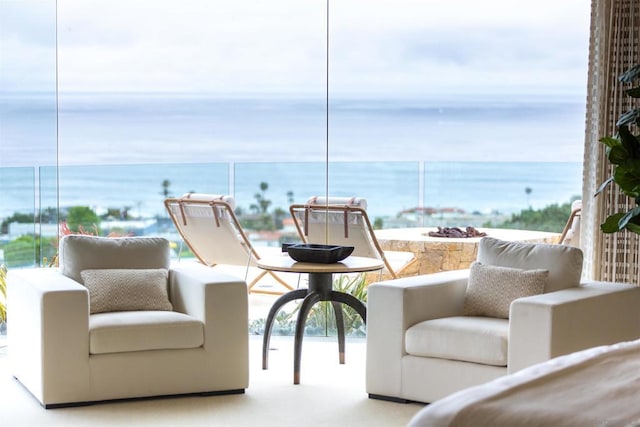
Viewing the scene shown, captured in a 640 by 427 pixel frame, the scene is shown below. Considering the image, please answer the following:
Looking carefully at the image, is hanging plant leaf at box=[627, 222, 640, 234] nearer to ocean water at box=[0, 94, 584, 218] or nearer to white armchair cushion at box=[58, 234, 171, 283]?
ocean water at box=[0, 94, 584, 218]

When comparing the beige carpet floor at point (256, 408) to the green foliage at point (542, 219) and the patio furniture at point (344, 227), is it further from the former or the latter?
the green foliage at point (542, 219)

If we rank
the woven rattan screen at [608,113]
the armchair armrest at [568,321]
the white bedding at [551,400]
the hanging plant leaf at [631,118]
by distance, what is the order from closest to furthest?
1. the white bedding at [551,400]
2. the armchair armrest at [568,321]
3. the hanging plant leaf at [631,118]
4. the woven rattan screen at [608,113]

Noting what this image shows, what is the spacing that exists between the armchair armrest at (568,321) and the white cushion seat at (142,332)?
1549mm

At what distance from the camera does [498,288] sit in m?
5.15

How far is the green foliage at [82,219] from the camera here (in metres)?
7.01

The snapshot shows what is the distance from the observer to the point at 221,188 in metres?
7.02

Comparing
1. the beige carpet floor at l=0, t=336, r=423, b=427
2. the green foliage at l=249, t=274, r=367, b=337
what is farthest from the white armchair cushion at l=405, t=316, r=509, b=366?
the green foliage at l=249, t=274, r=367, b=337

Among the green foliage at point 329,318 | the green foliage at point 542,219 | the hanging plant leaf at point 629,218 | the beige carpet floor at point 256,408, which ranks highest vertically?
the hanging plant leaf at point 629,218

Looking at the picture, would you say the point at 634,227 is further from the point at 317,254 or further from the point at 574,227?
the point at 317,254

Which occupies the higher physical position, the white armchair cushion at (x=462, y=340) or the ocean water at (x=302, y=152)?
the ocean water at (x=302, y=152)

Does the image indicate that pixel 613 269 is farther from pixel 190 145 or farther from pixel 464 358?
pixel 190 145

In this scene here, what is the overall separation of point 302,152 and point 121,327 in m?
2.36

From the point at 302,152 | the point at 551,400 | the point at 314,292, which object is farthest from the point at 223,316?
the point at 551,400

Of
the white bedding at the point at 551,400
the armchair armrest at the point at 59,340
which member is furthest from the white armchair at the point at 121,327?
the white bedding at the point at 551,400
